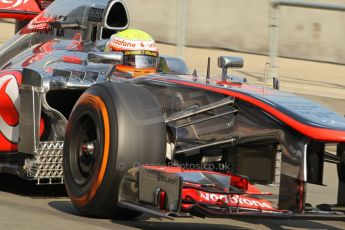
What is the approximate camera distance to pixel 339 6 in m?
11.1

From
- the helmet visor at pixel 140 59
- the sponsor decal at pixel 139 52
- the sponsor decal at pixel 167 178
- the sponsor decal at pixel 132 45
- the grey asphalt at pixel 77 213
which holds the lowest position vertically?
the grey asphalt at pixel 77 213

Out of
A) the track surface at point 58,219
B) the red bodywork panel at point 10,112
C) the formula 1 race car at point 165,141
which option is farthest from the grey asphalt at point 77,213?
the red bodywork panel at point 10,112

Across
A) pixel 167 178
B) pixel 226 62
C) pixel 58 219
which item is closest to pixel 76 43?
pixel 226 62

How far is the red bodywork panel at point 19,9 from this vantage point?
989 centimetres

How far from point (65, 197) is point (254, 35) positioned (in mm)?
9013

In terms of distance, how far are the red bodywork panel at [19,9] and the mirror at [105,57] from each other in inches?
92.7

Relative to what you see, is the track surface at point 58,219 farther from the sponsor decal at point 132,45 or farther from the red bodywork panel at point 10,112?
the sponsor decal at point 132,45

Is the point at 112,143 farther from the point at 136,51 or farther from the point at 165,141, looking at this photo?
the point at 136,51

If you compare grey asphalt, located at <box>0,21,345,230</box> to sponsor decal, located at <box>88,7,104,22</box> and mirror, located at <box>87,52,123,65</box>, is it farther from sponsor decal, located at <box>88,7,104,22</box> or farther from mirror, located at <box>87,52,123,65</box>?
sponsor decal, located at <box>88,7,104,22</box>

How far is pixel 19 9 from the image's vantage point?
10.1 m

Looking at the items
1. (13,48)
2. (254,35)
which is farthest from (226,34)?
(13,48)

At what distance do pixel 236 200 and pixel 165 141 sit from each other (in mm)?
627

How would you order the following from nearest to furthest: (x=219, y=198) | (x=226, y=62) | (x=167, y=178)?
(x=167, y=178), (x=219, y=198), (x=226, y=62)

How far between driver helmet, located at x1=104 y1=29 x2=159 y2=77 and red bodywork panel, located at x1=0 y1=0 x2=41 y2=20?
1594mm
